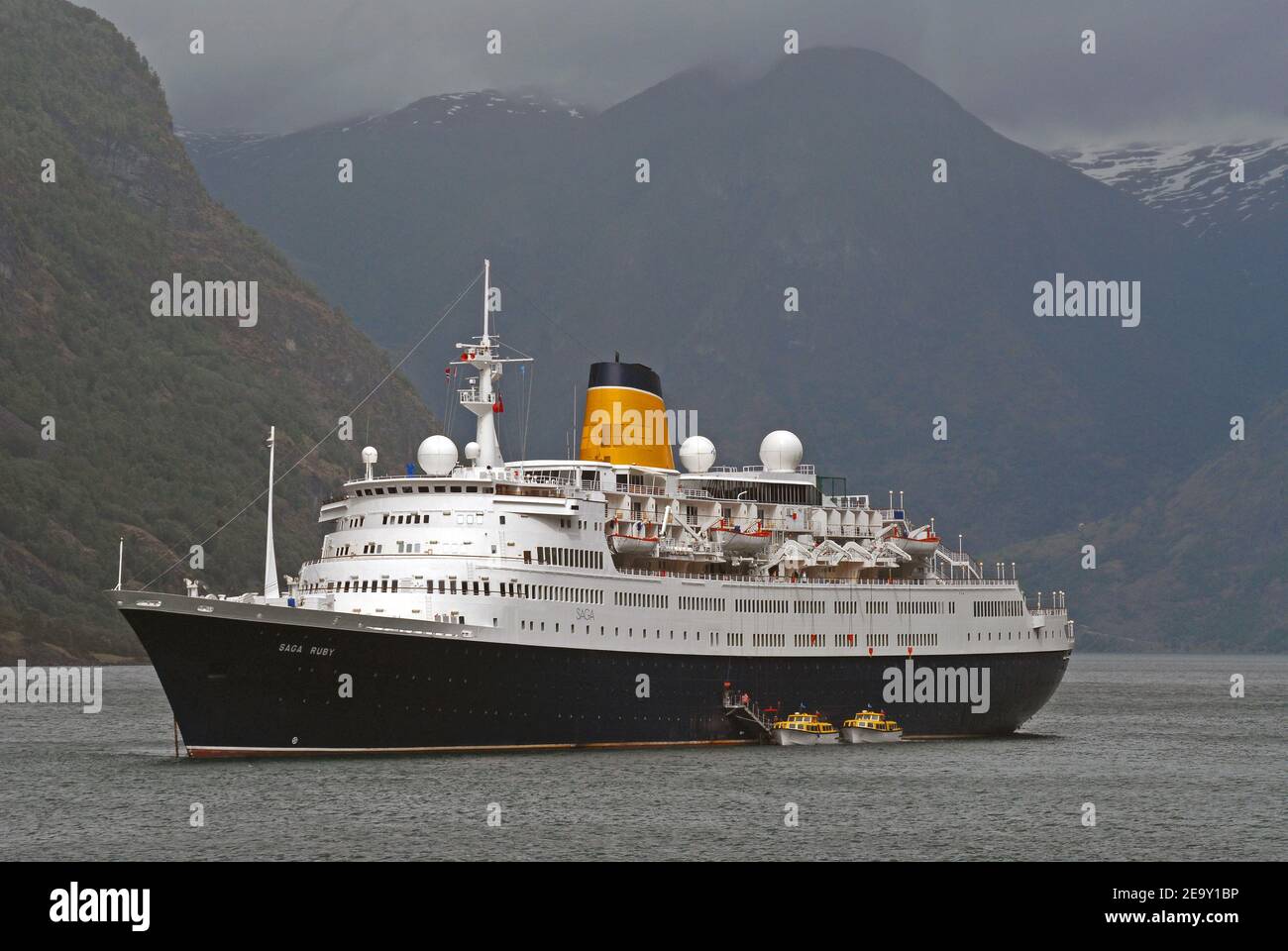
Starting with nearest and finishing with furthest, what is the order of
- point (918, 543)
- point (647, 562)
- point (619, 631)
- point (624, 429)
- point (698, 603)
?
point (619, 631) → point (698, 603) → point (647, 562) → point (624, 429) → point (918, 543)

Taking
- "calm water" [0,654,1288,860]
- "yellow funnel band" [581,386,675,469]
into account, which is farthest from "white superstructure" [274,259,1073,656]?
"calm water" [0,654,1288,860]

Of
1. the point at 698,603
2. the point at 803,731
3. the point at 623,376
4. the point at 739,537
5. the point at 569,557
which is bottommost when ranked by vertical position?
the point at 803,731

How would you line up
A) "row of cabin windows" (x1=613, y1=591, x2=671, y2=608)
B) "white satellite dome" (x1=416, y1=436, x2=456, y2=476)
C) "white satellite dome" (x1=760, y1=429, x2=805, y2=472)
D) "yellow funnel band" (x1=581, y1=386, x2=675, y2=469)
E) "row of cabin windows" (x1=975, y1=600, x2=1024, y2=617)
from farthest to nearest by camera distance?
1. "row of cabin windows" (x1=975, y1=600, x2=1024, y2=617)
2. "white satellite dome" (x1=760, y1=429, x2=805, y2=472)
3. "yellow funnel band" (x1=581, y1=386, x2=675, y2=469)
4. "row of cabin windows" (x1=613, y1=591, x2=671, y2=608)
5. "white satellite dome" (x1=416, y1=436, x2=456, y2=476)

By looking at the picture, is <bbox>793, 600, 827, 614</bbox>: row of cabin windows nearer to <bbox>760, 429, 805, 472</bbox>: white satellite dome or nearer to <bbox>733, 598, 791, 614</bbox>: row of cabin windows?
<bbox>733, 598, 791, 614</bbox>: row of cabin windows

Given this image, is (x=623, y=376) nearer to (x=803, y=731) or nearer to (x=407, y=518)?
(x=407, y=518)

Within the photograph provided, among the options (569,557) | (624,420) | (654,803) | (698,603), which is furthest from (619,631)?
(654,803)

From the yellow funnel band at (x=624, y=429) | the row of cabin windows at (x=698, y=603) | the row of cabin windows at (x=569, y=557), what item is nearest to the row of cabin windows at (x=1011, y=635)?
the row of cabin windows at (x=698, y=603)

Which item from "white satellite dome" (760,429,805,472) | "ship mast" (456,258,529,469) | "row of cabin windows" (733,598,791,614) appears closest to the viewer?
"ship mast" (456,258,529,469)
